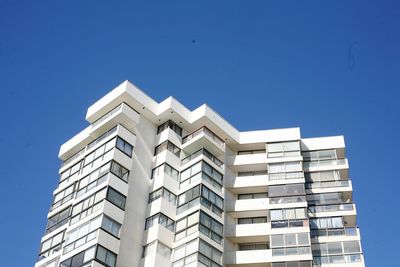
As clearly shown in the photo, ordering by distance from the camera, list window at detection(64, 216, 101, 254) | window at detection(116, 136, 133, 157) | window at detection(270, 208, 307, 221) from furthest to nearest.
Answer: window at detection(270, 208, 307, 221) → window at detection(116, 136, 133, 157) → window at detection(64, 216, 101, 254)

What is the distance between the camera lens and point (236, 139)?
56.3 meters

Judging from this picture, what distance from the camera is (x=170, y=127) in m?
52.8

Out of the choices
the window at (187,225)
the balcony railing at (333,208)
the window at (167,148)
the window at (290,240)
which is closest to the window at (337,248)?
the window at (290,240)

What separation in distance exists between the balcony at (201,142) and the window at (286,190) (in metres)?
5.68

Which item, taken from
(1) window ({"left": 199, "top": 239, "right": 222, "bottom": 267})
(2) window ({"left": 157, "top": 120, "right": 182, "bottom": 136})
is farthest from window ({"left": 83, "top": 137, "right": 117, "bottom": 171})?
(1) window ({"left": 199, "top": 239, "right": 222, "bottom": 267})

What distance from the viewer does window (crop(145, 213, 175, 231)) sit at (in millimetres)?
45812

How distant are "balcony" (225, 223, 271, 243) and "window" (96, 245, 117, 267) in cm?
1165

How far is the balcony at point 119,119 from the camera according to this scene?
50.1m

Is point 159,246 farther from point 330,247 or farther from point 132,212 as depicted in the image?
point 330,247

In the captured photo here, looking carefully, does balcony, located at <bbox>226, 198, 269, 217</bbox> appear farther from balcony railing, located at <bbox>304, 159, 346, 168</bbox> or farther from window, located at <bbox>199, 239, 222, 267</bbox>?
window, located at <bbox>199, 239, 222, 267</bbox>

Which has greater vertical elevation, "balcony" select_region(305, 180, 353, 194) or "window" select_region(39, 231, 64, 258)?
"balcony" select_region(305, 180, 353, 194)

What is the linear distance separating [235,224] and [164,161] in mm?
8443

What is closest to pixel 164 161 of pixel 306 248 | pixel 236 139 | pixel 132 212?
pixel 132 212

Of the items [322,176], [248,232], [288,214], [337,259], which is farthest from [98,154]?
[337,259]
